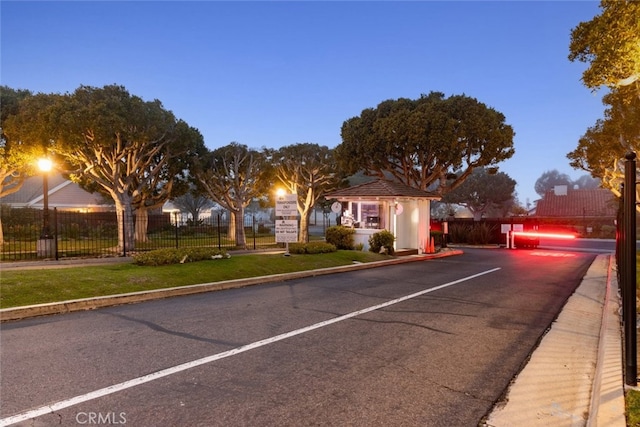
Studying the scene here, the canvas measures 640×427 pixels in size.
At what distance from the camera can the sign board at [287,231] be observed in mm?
15370

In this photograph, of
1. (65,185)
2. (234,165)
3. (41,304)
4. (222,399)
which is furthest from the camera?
(65,185)

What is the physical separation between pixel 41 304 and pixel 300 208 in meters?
27.1

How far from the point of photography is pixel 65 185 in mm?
40281

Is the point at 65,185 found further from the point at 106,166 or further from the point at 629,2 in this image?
the point at 629,2

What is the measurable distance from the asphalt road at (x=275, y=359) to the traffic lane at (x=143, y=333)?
0.03 m

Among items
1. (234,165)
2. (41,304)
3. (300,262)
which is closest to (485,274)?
(300,262)

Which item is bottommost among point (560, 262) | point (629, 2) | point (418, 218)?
point (560, 262)

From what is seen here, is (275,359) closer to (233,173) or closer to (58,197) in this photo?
(233,173)

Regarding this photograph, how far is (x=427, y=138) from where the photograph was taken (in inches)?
1115

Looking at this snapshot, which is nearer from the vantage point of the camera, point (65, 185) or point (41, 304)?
point (41, 304)

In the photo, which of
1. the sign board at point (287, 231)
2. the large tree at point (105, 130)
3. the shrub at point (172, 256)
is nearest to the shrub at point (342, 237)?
the sign board at point (287, 231)

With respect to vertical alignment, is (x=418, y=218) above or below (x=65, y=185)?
below

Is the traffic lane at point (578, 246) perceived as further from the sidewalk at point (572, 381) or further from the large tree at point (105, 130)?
the large tree at point (105, 130)

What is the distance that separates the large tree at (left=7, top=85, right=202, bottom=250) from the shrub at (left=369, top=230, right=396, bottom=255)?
1200 centimetres
